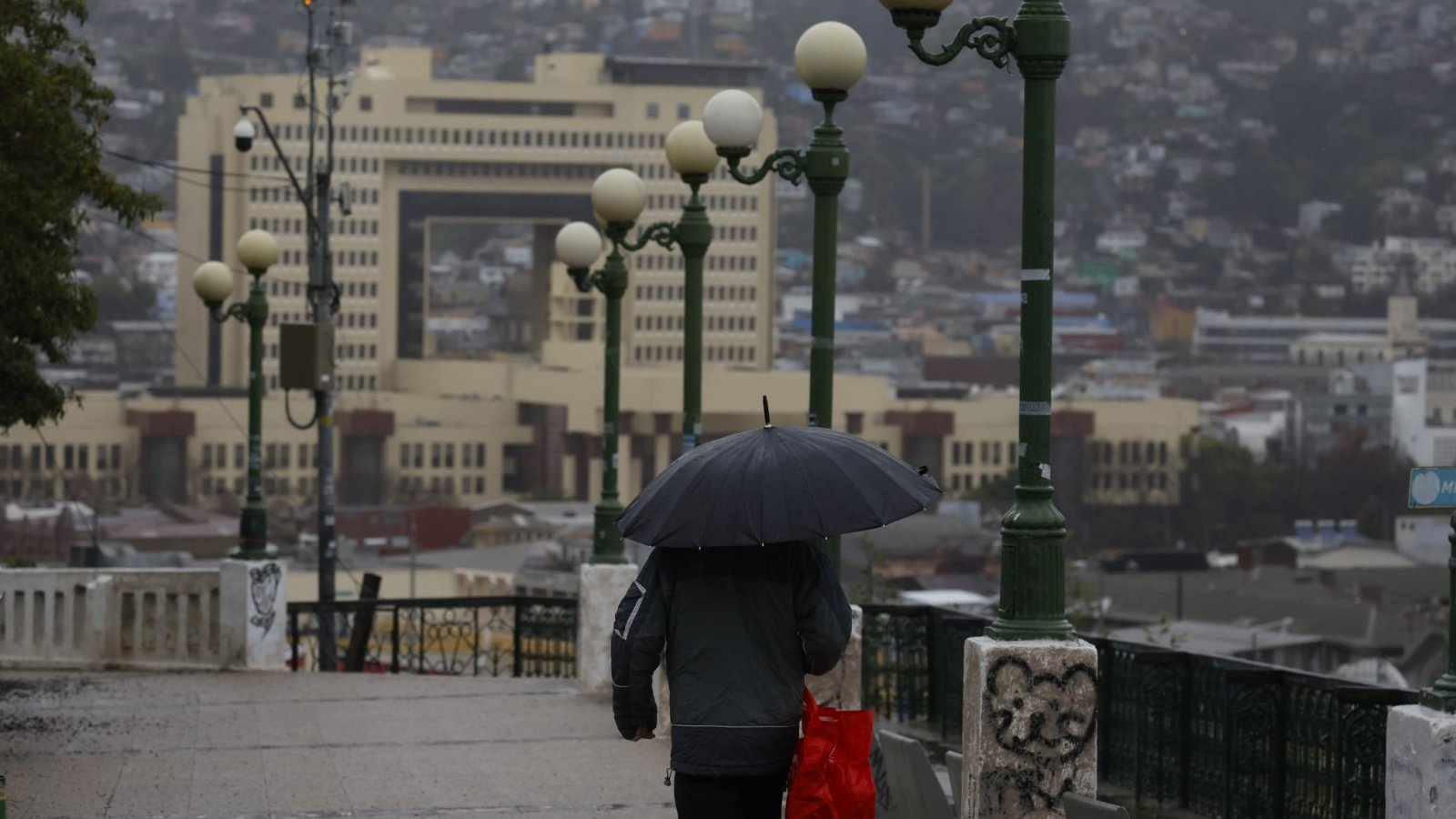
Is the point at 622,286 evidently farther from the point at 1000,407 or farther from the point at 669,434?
the point at 1000,407

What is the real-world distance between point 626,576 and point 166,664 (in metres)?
4.70

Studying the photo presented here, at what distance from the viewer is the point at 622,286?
17469 millimetres

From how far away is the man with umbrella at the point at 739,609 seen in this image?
6.39 meters

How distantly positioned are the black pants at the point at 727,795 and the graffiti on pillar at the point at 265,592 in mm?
12472

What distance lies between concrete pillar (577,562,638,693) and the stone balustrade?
3.41 metres

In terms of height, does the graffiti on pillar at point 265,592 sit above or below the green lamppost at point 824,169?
below

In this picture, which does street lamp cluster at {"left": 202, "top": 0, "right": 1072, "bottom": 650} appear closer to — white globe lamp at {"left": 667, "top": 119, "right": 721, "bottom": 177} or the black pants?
white globe lamp at {"left": 667, "top": 119, "right": 721, "bottom": 177}

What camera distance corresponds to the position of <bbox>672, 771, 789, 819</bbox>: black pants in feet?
21.2

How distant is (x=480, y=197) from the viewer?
171500 millimetres

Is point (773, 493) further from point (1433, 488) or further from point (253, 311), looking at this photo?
point (253, 311)

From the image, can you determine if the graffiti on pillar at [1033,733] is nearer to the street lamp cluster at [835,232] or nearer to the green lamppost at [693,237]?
the street lamp cluster at [835,232]

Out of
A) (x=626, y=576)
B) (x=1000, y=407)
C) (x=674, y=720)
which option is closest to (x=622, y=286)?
(x=626, y=576)

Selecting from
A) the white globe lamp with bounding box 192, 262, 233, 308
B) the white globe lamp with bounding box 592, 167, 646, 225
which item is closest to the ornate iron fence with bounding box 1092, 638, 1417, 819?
the white globe lamp with bounding box 592, 167, 646, 225

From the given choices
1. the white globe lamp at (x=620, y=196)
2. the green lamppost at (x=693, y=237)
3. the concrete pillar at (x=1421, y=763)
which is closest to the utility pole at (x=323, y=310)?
the white globe lamp at (x=620, y=196)
